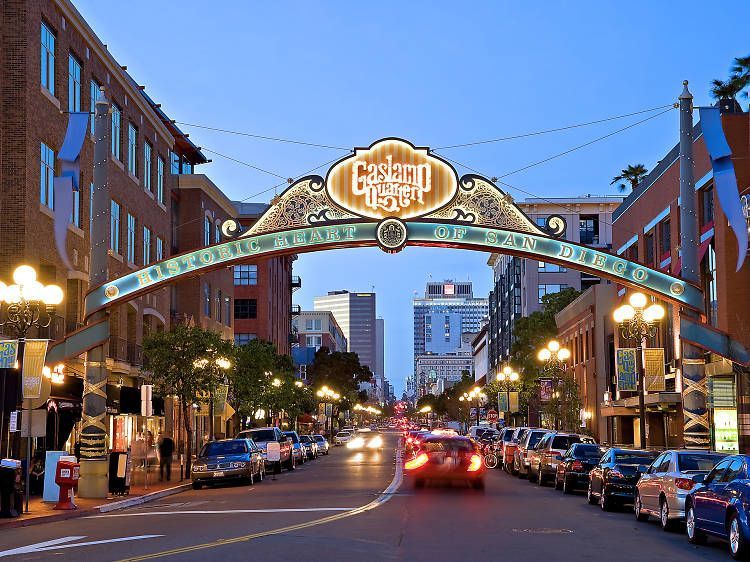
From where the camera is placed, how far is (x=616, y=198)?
12712 centimetres

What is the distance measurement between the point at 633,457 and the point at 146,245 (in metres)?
32.9

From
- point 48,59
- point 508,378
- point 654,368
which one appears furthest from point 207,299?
point 654,368

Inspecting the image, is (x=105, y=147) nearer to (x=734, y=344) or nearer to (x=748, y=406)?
(x=734, y=344)

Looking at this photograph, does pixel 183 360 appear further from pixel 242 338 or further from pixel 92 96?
pixel 242 338

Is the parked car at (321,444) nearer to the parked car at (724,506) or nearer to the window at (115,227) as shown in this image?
the window at (115,227)

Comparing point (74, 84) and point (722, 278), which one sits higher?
point (74, 84)

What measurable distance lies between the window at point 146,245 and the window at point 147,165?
6.66 feet

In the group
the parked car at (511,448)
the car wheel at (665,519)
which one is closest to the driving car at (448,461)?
the car wheel at (665,519)

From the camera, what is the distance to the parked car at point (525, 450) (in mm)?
42059

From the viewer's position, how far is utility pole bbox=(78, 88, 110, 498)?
31.0m

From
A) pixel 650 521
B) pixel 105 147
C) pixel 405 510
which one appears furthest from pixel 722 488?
pixel 105 147

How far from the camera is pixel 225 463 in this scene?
37031mm

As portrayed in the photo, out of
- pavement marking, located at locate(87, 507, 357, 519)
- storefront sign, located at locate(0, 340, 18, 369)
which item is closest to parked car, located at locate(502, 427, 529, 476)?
pavement marking, located at locate(87, 507, 357, 519)

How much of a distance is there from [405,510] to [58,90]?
71.5ft
